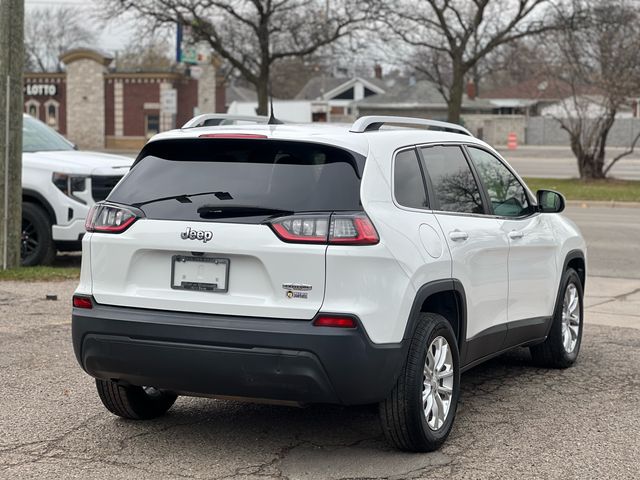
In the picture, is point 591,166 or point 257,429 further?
point 591,166

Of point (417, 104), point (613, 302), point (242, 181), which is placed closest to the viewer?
point (242, 181)

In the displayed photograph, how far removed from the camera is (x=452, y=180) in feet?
20.2

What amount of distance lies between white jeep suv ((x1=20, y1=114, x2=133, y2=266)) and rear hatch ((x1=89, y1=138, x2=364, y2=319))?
7.02 metres

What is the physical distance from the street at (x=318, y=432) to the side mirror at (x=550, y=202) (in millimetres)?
1170

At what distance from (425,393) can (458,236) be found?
92 centimetres

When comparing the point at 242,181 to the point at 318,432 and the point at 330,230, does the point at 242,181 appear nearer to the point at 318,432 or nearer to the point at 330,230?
the point at 330,230

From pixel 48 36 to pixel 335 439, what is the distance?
110474mm

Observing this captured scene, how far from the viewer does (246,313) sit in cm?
499

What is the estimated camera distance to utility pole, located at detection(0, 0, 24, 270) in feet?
38.0

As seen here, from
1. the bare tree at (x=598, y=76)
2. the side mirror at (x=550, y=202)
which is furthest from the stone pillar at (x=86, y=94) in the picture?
the side mirror at (x=550, y=202)

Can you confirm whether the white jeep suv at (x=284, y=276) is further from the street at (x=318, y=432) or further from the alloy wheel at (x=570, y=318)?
the alloy wheel at (x=570, y=318)

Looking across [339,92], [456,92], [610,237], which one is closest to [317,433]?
[610,237]

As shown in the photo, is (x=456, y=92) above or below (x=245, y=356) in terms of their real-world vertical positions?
above

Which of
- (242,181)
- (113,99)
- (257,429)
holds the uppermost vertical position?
(113,99)
